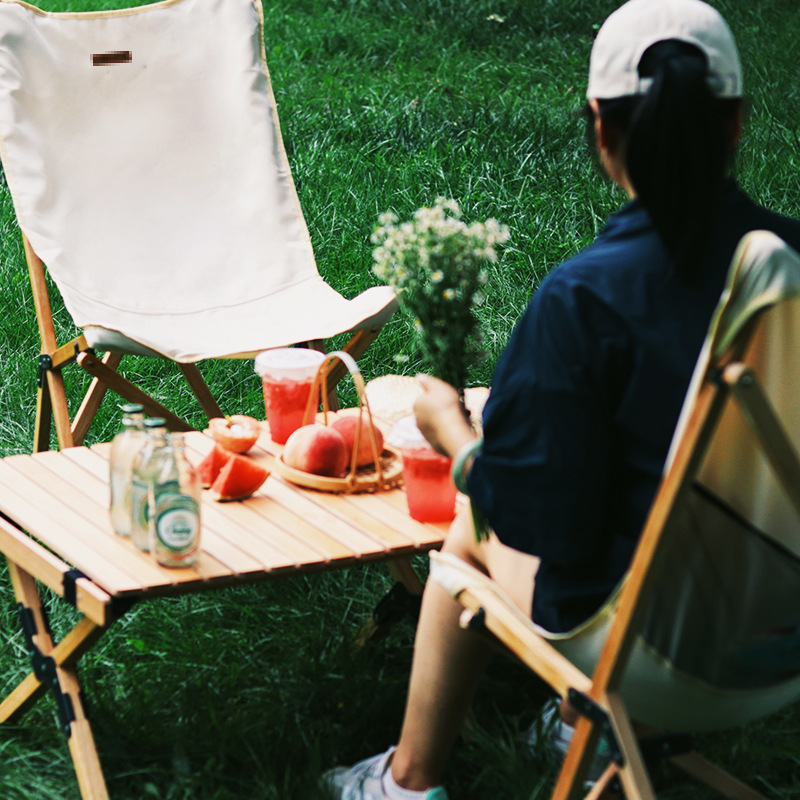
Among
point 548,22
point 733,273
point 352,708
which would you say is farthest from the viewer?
point 548,22

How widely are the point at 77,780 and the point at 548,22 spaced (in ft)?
19.5

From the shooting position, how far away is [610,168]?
63.4 inches

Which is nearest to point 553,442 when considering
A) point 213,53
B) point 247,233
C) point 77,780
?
Answer: point 77,780

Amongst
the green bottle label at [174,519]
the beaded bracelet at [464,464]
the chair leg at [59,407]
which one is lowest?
the chair leg at [59,407]

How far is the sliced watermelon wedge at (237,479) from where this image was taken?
A: 2.10m

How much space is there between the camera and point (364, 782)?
1980 millimetres

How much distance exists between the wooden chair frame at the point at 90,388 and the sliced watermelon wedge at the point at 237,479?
73cm

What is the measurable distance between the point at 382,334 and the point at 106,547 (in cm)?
217

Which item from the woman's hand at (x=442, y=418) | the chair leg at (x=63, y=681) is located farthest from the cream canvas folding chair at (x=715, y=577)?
the chair leg at (x=63, y=681)

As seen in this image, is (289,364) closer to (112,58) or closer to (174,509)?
(174,509)

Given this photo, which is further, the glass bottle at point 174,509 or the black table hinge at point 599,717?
the glass bottle at point 174,509

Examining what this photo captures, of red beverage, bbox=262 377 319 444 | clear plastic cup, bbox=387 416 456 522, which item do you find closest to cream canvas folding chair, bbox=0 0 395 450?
red beverage, bbox=262 377 319 444

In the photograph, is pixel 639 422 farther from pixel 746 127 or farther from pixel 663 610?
pixel 746 127

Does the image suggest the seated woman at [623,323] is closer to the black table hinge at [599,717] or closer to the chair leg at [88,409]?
the black table hinge at [599,717]
